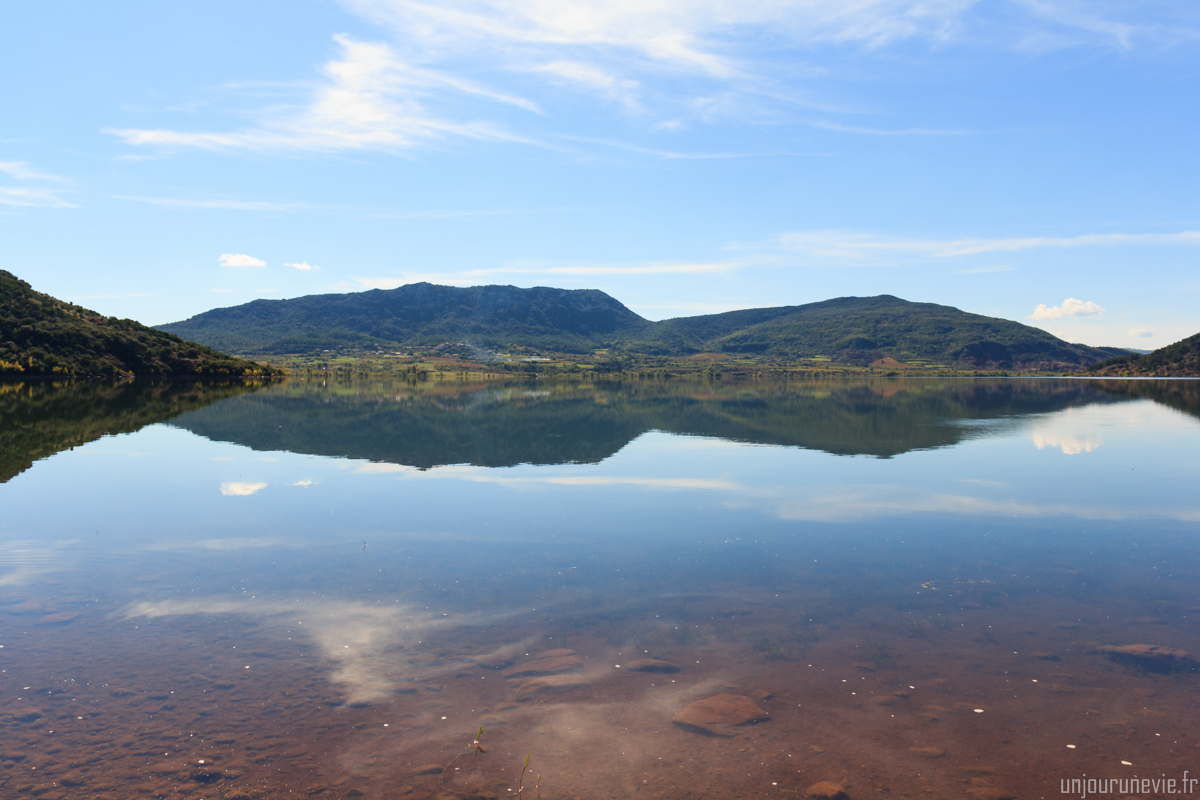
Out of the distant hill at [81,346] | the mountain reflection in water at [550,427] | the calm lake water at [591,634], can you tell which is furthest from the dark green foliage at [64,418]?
the distant hill at [81,346]

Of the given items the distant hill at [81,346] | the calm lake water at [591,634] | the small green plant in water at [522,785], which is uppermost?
the distant hill at [81,346]

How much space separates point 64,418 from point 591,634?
5489cm

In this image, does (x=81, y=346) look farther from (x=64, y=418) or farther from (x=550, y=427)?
(x=550, y=427)

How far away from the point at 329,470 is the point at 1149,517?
29522 mm

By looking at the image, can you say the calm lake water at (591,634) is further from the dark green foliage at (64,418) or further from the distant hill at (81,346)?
the distant hill at (81,346)

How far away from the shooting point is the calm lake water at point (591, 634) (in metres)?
8.00

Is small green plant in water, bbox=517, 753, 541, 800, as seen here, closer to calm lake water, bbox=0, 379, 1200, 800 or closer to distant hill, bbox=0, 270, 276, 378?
calm lake water, bbox=0, 379, 1200, 800

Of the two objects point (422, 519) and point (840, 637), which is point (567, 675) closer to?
point (840, 637)

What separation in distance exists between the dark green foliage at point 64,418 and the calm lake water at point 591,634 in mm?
9002

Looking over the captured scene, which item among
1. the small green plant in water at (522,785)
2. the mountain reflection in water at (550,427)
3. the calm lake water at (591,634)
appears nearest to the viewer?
the small green plant in water at (522,785)

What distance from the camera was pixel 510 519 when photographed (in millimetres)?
20406

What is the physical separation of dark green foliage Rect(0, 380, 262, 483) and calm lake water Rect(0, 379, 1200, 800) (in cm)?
900

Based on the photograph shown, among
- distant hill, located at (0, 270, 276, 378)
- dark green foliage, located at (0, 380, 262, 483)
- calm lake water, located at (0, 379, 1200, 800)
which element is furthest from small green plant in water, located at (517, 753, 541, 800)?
distant hill, located at (0, 270, 276, 378)

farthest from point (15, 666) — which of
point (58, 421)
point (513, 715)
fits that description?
point (58, 421)
